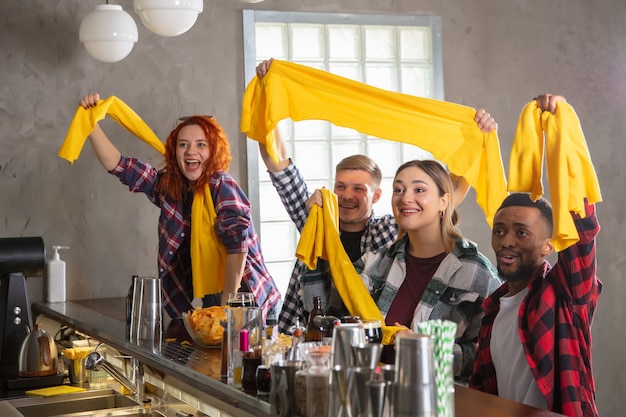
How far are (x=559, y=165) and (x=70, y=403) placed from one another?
2103mm

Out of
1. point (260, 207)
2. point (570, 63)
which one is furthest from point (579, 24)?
point (260, 207)

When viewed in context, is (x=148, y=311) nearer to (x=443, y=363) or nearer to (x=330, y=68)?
(x=443, y=363)

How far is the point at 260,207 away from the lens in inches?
222

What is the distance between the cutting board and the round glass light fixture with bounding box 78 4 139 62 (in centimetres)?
198

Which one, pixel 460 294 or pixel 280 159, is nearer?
pixel 460 294

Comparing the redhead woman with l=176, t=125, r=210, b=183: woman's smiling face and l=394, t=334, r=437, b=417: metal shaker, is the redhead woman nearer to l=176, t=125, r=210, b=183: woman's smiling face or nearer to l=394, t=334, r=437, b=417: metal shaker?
l=176, t=125, r=210, b=183: woman's smiling face

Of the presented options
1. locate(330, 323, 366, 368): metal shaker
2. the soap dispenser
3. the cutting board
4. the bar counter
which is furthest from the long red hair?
locate(330, 323, 366, 368): metal shaker

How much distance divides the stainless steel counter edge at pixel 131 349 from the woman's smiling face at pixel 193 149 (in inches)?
32.1

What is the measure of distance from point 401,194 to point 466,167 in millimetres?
289

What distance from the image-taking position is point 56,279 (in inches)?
202

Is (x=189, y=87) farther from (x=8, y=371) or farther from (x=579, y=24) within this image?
(x=579, y=24)

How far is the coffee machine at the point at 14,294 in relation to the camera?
157 inches

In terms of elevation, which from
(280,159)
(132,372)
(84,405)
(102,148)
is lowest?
(84,405)

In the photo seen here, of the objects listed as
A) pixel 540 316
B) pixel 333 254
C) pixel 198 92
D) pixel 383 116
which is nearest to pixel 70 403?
pixel 333 254
